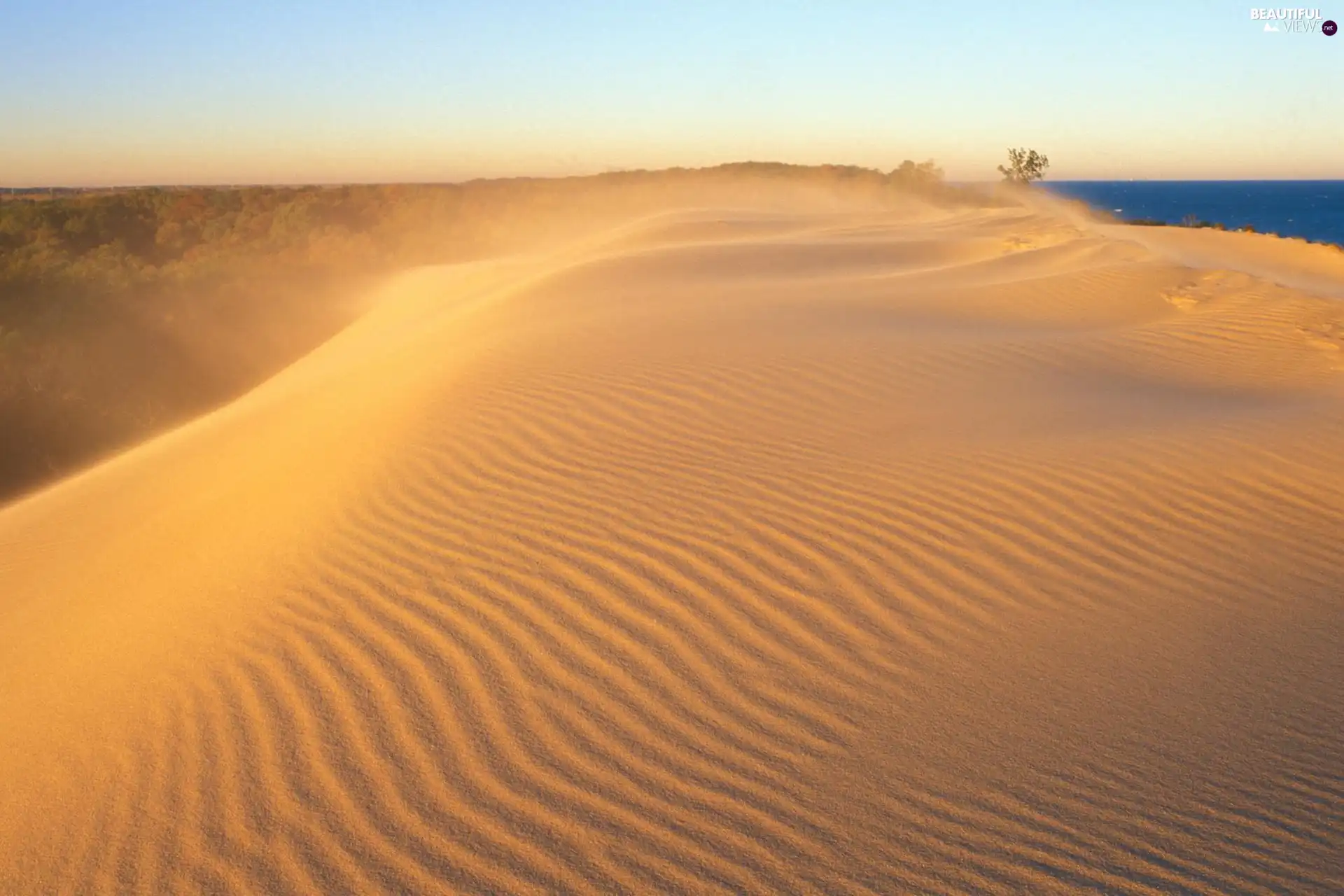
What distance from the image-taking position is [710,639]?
11.8 ft

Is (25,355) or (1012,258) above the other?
(1012,258)

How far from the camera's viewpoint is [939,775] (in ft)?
9.46

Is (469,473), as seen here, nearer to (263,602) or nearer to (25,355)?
(263,602)

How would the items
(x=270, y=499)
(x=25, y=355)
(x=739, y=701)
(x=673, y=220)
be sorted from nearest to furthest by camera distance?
(x=739, y=701), (x=270, y=499), (x=25, y=355), (x=673, y=220)

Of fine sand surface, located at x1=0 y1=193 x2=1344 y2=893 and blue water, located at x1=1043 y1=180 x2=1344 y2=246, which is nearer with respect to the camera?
fine sand surface, located at x1=0 y1=193 x2=1344 y2=893

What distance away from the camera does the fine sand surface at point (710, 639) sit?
2.71 meters

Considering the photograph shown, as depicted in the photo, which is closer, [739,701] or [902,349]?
[739,701]

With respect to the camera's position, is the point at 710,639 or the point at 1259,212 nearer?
the point at 710,639

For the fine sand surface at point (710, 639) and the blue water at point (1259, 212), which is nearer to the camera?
the fine sand surface at point (710, 639)

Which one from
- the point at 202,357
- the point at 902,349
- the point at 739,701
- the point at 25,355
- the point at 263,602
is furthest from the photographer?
the point at 202,357

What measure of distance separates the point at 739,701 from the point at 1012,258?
11.8 meters

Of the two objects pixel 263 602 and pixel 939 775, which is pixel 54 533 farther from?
pixel 939 775

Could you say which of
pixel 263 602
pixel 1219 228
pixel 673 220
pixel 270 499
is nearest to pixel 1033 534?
pixel 263 602

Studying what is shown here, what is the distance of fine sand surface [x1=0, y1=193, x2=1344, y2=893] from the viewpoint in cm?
271
